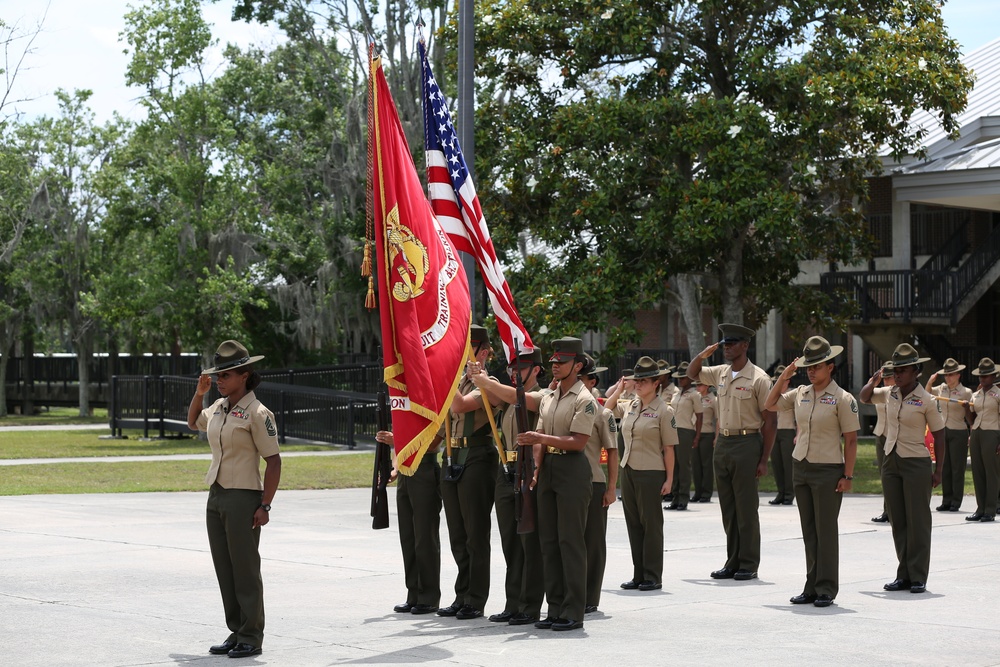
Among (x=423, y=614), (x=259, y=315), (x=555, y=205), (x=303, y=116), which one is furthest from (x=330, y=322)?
(x=423, y=614)

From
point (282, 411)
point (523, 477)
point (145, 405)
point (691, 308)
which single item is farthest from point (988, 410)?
point (145, 405)

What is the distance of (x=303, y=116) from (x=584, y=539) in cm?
3966

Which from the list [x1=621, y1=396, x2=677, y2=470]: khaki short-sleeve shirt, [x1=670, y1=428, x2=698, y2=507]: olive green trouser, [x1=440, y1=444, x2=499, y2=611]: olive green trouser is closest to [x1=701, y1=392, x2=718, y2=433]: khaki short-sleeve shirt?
[x1=670, y1=428, x2=698, y2=507]: olive green trouser

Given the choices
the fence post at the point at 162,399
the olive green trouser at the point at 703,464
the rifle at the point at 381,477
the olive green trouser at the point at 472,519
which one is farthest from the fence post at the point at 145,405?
the olive green trouser at the point at 472,519

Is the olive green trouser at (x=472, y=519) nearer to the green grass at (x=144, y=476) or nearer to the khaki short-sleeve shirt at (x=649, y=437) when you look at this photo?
the khaki short-sleeve shirt at (x=649, y=437)

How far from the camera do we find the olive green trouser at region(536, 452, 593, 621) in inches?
365

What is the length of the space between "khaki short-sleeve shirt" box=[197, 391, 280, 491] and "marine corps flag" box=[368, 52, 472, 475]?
104 centimetres

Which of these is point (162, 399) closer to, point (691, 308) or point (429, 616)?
point (691, 308)

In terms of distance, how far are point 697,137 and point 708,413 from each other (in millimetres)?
5092

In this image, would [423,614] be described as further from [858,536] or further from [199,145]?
[199,145]

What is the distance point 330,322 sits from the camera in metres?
40.1

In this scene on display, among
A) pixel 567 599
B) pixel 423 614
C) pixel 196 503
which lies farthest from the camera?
pixel 196 503

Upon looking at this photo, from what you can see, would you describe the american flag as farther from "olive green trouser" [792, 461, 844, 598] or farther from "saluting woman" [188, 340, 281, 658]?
"olive green trouser" [792, 461, 844, 598]

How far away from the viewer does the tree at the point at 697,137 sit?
22.0 meters
